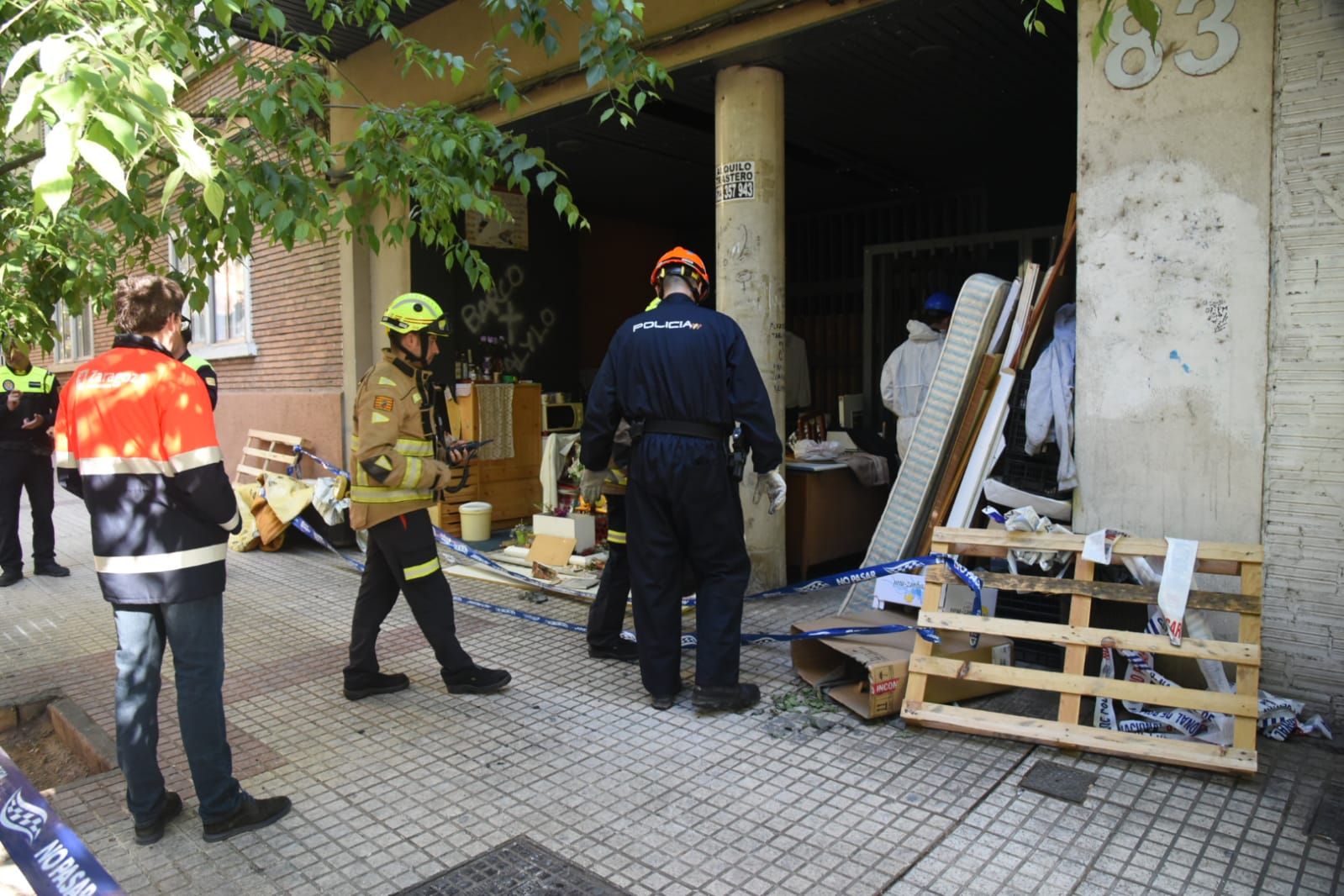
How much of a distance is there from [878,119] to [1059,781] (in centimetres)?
592

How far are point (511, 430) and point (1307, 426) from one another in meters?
6.77

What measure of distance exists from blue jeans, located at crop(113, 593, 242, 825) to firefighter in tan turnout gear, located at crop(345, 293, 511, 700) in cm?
110

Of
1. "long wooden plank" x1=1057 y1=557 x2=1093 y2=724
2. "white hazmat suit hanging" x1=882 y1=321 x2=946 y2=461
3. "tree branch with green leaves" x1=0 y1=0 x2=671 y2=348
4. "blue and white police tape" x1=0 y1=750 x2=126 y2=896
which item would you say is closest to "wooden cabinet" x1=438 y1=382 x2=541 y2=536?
"white hazmat suit hanging" x1=882 y1=321 x2=946 y2=461

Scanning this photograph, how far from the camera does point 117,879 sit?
287 cm

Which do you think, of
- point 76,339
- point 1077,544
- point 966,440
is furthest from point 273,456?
point 76,339

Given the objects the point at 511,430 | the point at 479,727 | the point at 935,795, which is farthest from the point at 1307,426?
the point at 511,430

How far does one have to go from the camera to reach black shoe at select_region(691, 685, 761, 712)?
4102 millimetres

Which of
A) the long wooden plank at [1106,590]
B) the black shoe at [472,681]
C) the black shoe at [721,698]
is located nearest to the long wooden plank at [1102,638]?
the long wooden plank at [1106,590]

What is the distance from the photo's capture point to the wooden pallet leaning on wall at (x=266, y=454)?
978 cm

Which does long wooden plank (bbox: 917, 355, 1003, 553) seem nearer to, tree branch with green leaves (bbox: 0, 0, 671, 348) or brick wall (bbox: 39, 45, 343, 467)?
tree branch with green leaves (bbox: 0, 0, 671, 348)

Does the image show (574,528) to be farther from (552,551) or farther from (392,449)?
(392,449)

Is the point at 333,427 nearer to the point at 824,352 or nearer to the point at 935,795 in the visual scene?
the point at 824,352

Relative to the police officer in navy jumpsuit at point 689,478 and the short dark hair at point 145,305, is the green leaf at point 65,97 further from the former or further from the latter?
the police officer in navy jumpsuit at point 689,478

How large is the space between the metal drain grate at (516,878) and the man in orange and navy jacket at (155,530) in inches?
32.4
